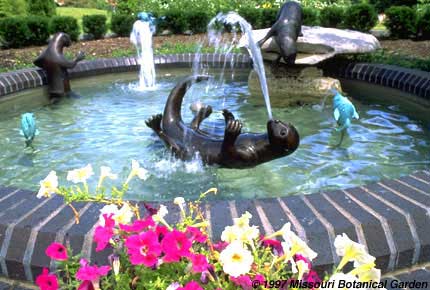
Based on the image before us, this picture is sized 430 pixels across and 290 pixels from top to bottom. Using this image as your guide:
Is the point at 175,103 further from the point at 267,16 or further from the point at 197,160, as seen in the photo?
the point at 267,16

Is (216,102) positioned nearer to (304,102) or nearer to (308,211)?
(304,102)

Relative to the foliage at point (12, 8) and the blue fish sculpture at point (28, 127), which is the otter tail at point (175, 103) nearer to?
the blue fish sculpture at point (28, 127)

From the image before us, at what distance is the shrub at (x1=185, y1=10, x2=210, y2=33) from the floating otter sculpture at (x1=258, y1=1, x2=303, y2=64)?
789 centimetres

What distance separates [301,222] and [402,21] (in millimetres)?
11429

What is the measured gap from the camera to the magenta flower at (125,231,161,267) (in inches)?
57.3

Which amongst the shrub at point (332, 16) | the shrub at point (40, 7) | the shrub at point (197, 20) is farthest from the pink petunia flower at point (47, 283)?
the shrub at point (40, 7)

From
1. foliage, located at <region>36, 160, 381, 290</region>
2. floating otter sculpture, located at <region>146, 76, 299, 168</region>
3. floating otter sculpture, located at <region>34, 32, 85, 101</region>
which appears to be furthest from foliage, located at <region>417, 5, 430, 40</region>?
foliage, located at <region>36, 160, 381, 290</region>

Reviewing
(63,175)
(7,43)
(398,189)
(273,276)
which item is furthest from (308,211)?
(7,43)

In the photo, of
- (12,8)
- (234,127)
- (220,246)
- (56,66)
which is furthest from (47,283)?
(12,8)

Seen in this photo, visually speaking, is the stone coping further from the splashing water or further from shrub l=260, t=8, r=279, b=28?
shrub l=260, t=8, r=279, b=28

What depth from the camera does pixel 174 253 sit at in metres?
1.46

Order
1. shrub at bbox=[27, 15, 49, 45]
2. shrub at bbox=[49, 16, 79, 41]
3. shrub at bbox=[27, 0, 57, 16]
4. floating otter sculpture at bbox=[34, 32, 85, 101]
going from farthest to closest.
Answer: shrub at bbox=[27, 0, 57, 16] → shrub at bbox=[49, 16, 79, 41] → shrub at bbox=[27, 15, 49, 45] → floating otter sculpture at bbox=[34, 32, 85, 101]

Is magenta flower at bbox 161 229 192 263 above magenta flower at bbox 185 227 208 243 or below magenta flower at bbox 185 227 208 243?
above

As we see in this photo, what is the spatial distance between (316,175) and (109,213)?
2287mm
